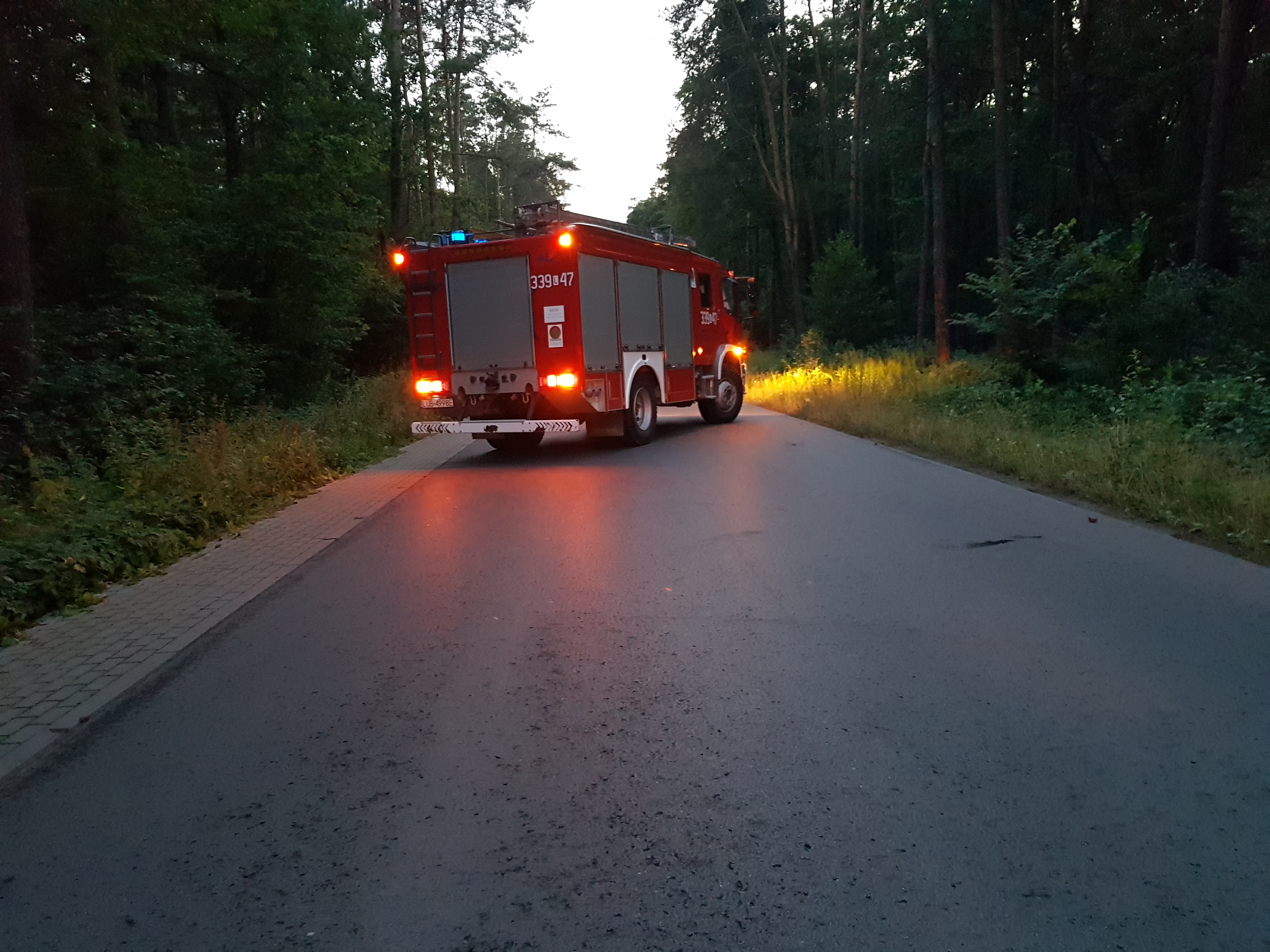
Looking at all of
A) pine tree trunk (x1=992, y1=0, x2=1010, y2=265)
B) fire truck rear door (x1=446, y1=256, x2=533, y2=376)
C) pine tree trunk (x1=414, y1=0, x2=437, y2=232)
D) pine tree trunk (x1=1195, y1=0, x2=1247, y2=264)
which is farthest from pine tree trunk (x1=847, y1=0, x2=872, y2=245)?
fire truck rear door (x1=446, y1=256, x2=533, y2=376)

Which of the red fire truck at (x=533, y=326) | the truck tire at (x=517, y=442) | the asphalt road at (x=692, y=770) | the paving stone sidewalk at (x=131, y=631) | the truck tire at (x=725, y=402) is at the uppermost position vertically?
the red fire truck at (x=533, y=326)

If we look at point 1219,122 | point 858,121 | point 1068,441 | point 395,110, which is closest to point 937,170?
point 1219,122

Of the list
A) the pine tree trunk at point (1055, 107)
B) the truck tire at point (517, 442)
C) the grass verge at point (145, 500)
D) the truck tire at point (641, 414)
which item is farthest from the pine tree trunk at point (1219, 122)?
the grass verge at point (145, 500)

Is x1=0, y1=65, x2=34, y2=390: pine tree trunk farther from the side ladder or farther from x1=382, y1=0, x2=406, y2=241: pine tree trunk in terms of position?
x1=382, y1=0, x2=406, y2=241: pine tree trunk

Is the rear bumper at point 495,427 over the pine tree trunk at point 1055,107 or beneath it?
beneath

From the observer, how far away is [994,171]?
3575cm

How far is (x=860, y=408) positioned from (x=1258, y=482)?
11505 millimetres

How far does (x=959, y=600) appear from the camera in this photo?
679 cm

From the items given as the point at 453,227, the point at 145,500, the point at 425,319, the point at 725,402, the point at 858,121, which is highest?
the point at 858,121

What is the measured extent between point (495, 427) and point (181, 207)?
28.6 ft

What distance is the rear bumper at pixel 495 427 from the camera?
1524 centimetres

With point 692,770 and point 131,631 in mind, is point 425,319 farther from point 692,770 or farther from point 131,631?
point 692,770

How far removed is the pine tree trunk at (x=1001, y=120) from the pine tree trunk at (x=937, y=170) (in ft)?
4.81

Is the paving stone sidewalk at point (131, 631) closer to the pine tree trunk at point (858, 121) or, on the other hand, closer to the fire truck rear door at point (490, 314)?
the fire truck rear door at point (490, 314)
